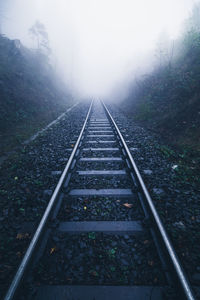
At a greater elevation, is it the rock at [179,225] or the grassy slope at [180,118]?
the grassy slope at [180,118]

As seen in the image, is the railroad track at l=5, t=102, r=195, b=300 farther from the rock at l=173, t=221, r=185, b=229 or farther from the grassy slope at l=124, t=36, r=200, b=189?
the grassy slope at l=124, t=36, r=200, b=189

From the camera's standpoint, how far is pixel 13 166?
4.31m

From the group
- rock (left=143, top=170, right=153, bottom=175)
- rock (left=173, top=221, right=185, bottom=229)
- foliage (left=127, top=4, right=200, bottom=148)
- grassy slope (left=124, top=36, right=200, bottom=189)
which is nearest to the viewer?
rock (left=173, top=221, right=185, bottom=229)

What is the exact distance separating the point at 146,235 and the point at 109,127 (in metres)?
6.60

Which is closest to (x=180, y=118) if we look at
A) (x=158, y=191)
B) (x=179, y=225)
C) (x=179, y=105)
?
(x=179, y=105)

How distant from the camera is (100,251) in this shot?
2080 millimetres

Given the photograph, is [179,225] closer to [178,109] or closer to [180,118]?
[180,118]

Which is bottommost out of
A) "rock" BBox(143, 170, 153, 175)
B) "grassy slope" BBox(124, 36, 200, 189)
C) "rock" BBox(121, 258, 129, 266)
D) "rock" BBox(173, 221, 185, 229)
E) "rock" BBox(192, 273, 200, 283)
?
"rock" BBox(121, 258, 129, 266)

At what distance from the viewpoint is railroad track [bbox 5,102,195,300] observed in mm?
1651

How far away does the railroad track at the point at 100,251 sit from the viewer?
1651mm

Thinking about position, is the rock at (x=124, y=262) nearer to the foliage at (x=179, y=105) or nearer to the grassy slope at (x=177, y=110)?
the grassy slope at (x=177, y=110)

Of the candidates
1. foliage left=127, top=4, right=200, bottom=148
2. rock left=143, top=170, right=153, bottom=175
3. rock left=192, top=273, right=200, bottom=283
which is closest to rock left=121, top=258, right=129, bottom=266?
rock left=192, top=273, right=200, bottom=283

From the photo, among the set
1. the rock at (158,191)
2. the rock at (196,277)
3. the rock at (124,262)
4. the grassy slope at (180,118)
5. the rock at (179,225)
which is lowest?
the rock at (124,262)

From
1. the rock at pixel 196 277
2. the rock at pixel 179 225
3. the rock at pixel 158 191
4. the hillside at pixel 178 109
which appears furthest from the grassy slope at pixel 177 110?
the rock at pixel 196 277
